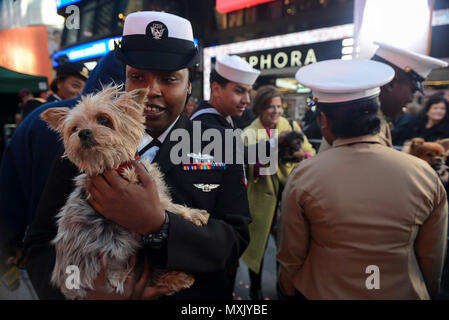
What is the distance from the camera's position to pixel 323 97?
163cm

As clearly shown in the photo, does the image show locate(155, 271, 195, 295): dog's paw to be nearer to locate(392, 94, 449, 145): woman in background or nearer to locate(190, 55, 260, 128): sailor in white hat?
locate(190, 55, 260, 128): sailor in white hat

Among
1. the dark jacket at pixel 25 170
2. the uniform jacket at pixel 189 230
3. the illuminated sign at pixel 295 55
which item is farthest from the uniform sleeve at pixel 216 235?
the illuminated sign at pixel 295 55

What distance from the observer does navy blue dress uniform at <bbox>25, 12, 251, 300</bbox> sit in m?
1.11

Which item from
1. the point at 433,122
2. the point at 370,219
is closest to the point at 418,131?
the point at 433,122

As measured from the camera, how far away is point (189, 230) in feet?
3.59

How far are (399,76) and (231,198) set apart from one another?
6.48ft

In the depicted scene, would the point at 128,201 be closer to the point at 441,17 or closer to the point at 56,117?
the point at 56,117

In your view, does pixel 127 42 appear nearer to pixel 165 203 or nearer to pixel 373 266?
pixel 165 203

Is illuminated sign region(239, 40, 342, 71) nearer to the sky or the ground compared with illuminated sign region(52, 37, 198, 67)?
nearer to the ground

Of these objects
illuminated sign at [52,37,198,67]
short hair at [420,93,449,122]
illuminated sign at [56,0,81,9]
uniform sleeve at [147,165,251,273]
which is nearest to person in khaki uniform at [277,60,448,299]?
uniform sleeve at [147,165,251,273]

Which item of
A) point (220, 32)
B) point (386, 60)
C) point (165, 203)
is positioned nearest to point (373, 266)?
point (165, 203)

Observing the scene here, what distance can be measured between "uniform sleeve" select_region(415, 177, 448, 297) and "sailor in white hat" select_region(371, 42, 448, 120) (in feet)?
3.49

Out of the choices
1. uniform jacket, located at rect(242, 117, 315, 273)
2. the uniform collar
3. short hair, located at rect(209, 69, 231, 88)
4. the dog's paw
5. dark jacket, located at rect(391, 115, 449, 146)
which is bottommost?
uniform jacket, located at rect(242, 117, 315, 273)
